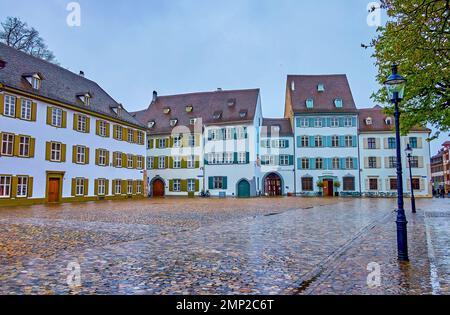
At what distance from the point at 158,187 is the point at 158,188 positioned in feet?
0.46

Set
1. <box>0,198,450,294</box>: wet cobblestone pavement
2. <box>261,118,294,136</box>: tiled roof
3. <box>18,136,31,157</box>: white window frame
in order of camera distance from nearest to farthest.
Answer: <box>0,198,450,294</box>: wet cobblestone pavement, <box>18,136,31,157</box>: white window frame, <box>261,118,294,136</box>: tiled roof

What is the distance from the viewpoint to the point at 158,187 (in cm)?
5144

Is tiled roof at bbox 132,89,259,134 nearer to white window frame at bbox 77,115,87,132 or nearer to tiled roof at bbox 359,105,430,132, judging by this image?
tiled roof at bbox 359,105,430,132

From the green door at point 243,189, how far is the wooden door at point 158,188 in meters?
11.5

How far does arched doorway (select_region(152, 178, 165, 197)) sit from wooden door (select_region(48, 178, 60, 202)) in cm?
2008

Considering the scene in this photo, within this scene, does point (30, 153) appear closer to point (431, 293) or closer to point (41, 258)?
point (41, 258)

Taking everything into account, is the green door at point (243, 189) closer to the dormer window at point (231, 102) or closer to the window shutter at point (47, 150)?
the dormer window at point (231, 102)

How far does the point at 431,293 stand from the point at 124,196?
38119 mm

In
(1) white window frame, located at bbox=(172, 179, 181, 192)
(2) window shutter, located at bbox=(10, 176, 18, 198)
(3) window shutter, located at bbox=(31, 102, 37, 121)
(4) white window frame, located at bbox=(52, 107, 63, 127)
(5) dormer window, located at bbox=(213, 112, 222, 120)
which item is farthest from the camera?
(1) white window frame, located at bbox=(172, 179, 181, 192)

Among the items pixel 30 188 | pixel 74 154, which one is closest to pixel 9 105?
pixel 30 188

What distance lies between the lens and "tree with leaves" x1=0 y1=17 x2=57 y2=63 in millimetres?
35000

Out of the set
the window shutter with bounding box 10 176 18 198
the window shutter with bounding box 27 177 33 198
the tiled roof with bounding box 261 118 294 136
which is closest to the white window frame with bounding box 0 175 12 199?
the window shutter with bounding box 10 176 18 198

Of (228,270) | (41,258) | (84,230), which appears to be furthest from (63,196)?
(228,270)

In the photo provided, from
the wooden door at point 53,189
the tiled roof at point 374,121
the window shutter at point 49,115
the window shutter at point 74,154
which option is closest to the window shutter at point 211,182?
the window shutter at point 74,154
